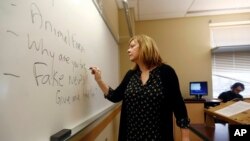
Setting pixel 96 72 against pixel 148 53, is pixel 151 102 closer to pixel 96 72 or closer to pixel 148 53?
pixel 148 53

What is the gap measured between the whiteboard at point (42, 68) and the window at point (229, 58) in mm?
4074

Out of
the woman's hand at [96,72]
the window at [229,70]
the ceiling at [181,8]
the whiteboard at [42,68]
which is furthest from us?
the window at [229,70]

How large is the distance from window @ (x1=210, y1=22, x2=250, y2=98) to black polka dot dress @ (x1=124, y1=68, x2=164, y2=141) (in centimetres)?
387

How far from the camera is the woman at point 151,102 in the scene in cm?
142


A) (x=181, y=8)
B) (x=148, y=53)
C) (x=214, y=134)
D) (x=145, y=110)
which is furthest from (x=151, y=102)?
(x=181, y=8)

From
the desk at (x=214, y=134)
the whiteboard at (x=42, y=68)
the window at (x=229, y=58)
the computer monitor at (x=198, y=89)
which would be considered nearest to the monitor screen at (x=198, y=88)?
the computer monitor at (x=198, y=89)

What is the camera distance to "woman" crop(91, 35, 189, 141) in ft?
4.64

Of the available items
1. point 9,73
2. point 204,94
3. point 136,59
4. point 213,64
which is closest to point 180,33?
point 213,64

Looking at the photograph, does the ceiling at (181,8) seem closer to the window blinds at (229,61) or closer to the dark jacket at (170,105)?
the window blinds at (229,61)

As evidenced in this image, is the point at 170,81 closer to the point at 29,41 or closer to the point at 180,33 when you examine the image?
the point at 29,41

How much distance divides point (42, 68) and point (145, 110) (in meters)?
0.75

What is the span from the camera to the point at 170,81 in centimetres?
145

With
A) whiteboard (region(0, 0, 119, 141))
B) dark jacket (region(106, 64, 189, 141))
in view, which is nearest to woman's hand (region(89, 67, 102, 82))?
whiteboard (region(0, 0, 119, 141))

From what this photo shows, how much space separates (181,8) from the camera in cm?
438
